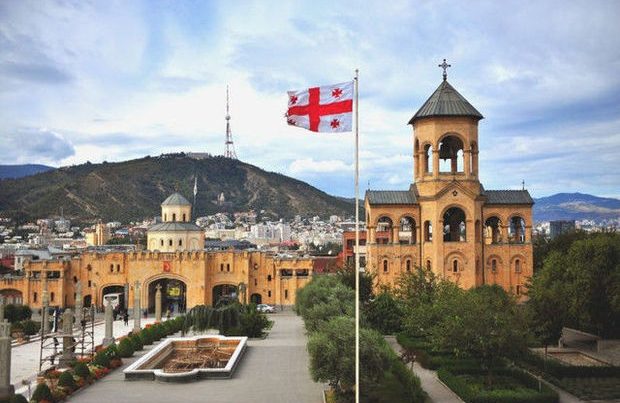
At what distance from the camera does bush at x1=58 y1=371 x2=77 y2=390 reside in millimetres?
25828

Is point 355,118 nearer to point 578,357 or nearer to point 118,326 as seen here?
point 578,357

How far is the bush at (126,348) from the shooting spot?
116 feet

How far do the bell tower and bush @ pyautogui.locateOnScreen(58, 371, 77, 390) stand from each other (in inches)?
1104

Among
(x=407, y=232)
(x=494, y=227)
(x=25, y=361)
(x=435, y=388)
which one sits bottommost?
(x=25, y=361)

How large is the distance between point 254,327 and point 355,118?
87.3 ft

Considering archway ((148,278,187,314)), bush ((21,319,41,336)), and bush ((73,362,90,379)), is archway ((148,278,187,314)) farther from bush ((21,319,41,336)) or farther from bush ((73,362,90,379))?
bush ((73,362,90,379))

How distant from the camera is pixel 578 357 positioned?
35.0 m

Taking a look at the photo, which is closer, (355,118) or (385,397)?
(355,118)

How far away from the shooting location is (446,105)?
1866 inches

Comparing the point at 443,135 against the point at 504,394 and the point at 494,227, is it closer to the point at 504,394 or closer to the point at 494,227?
the point at 494,227

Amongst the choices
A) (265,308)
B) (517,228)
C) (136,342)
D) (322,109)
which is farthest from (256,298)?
(322,109)

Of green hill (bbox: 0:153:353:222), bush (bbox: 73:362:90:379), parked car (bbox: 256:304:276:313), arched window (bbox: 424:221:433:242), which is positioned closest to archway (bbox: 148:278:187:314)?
parked car (bbox: 256:304:276:313)

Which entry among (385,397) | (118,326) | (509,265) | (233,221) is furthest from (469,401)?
(233,221)

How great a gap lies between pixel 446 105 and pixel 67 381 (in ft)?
102
